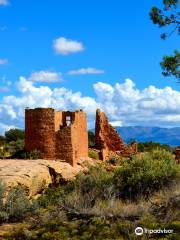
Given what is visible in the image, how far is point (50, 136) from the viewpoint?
100.0 feet

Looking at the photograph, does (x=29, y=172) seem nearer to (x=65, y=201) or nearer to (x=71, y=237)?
(x=65, y=201)

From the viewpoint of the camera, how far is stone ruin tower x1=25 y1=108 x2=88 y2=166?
3011 cm

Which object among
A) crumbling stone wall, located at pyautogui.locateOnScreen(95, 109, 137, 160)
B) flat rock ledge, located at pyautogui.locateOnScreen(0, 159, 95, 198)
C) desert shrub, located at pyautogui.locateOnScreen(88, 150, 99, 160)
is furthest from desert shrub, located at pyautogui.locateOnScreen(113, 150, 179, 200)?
crumbling stone wall, located at pyautogui.locateOnScreen(95, 109, 137, 160)

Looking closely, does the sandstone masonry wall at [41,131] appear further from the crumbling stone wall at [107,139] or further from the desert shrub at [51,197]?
the desert shrub at [51,197]

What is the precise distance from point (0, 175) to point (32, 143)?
13483 millimetres

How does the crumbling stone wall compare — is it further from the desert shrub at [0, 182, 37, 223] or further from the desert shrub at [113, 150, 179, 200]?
Answer: the desert shrub at [0, 182, 37, 223]

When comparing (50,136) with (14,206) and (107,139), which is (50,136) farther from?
(14,206)

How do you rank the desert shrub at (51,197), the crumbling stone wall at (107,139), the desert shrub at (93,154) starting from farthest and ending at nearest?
the crumbling stone wall at (107,139) < the desert shrub at (93,154) < the desert shrub at (51,197)

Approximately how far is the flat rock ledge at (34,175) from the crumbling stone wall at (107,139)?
53.1 ft

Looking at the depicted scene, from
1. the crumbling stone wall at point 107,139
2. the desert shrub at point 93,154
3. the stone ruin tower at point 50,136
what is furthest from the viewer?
the crumbling stone wall at point 107,139

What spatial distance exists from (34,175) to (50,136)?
12.4m

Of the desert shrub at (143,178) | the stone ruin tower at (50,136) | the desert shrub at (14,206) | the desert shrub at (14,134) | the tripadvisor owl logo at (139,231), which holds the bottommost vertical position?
the tripadvisor owl logo at (139,231)

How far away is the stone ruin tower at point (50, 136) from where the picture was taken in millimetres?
30109

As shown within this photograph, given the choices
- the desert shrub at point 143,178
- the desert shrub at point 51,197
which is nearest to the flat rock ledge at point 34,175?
the desert shrub at point 51,197
